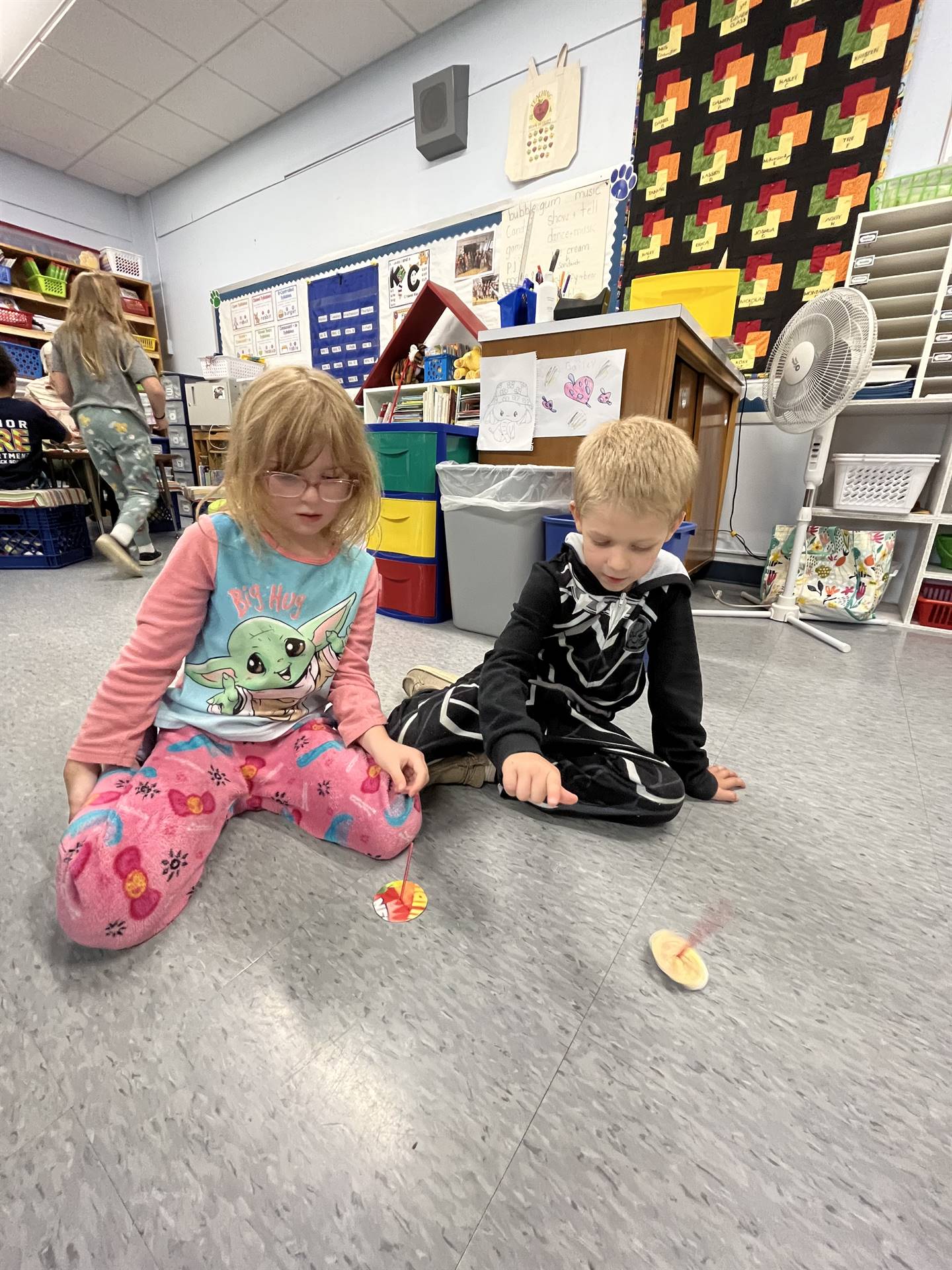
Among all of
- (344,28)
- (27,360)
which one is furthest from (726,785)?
(27,360)

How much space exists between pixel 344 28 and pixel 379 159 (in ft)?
1.49

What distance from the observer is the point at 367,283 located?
2.94m

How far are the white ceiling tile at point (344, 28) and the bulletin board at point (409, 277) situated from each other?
2.53 ft

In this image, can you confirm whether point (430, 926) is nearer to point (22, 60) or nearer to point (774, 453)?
point (774, 453)

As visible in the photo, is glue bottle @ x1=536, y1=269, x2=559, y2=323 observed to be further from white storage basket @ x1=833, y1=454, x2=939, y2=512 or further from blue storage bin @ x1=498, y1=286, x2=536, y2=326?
white storage basket @ x1=833, y1=454, x2=939, y2=512

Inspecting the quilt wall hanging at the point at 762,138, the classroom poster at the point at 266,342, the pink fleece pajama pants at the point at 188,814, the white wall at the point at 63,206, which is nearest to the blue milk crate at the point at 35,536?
the classroom poster at the point at 266,342

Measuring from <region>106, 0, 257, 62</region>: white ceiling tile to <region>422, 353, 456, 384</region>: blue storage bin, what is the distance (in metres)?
1.93

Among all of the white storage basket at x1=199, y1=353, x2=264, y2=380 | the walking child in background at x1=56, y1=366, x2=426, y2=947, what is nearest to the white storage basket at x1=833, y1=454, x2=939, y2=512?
the walking child in background at x1=56, y1=366, x2=426, y2=947

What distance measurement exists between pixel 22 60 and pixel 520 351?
3543 mm

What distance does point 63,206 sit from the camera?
12.3 feet

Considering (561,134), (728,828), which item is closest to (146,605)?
(728,828)

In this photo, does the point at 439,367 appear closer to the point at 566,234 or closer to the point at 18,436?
the point at 566,234

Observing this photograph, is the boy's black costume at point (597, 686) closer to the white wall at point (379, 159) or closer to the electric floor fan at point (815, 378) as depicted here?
the electric floor fan at point (815, 378)

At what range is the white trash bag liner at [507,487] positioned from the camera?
4.09 feet
